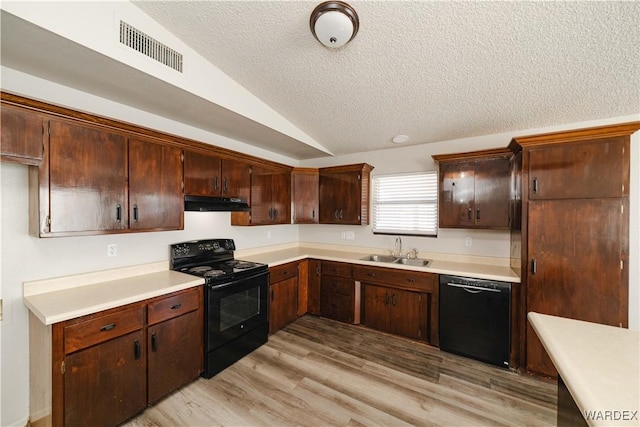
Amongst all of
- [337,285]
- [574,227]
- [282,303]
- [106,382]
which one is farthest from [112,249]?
[574,227]

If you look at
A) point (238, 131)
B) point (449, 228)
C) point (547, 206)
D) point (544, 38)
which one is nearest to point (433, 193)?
point (449, 228)

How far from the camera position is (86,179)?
185 centimetres

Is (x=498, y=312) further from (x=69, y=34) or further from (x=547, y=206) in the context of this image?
(x=69, y=34)

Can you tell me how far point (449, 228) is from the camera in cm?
322

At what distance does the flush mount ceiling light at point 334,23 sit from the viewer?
1613 millimetres

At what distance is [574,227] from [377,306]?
2125 millimetres

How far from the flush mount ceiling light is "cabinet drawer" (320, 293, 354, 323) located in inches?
114

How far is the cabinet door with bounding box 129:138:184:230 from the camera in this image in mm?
2115

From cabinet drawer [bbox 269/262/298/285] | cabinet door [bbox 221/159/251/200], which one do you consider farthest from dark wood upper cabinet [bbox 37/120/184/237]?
cabinet drawer [bbox 269/262/298/285]

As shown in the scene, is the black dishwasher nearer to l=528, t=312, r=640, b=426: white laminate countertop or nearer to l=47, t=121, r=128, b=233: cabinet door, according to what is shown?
l=528, t=312, r=640, b=426: white laminate countertop

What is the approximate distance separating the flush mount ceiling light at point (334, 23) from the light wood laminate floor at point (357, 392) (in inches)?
110

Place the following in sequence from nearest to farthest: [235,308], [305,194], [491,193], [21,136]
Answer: [21,136] < [235,308] < [491,193] < [305,194]

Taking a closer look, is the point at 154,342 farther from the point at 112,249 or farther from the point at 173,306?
the point at 112,249

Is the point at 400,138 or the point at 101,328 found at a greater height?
the point at 400,138
